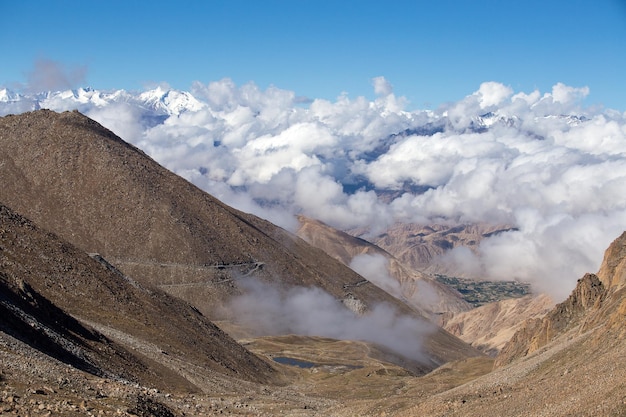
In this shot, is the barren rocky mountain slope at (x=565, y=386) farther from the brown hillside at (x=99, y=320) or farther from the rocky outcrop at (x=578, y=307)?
the brown hillside at (x=99, y=320)

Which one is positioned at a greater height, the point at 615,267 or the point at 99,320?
the point at 615,267

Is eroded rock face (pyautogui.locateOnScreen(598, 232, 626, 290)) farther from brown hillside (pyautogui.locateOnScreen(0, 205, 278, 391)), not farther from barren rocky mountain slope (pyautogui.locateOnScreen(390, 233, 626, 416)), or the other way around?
brown hillside (pyautogui.locateOnScreen(0, 205, 278, 391))

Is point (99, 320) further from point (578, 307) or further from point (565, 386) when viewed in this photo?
point (578, 307)

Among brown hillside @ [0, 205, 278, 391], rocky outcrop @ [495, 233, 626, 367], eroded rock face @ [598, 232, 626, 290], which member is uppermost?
eroded rock face @ [598, 232, 626, 290]

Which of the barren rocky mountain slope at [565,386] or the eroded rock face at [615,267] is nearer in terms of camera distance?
the barren rocky mountain slope at [565,386]

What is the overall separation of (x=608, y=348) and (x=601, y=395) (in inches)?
822

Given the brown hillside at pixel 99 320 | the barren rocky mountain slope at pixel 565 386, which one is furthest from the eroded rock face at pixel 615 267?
the brown hillside at pixel 99 320

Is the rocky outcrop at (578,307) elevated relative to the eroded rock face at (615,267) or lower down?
lower down

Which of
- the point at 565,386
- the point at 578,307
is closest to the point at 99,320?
the point at 565,386

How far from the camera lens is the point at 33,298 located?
76188 millimetres

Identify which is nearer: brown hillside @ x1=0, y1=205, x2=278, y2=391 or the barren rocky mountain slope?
the barren rocky mountain slope

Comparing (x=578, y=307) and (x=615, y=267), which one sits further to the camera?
(x=615, y=267)

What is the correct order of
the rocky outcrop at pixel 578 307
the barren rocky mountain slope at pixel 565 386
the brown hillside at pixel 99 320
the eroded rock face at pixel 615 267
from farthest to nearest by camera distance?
the eroded rock face at pixel 615 267 < the rocky outcrop at pixel 578 307 < the brown hillside at pixel 99 320 < the barren rocky mountain slope at pixel 565 386

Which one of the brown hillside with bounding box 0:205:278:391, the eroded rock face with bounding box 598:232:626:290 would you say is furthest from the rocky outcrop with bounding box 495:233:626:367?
the brown hillside with bounding box 0:205:278:391
